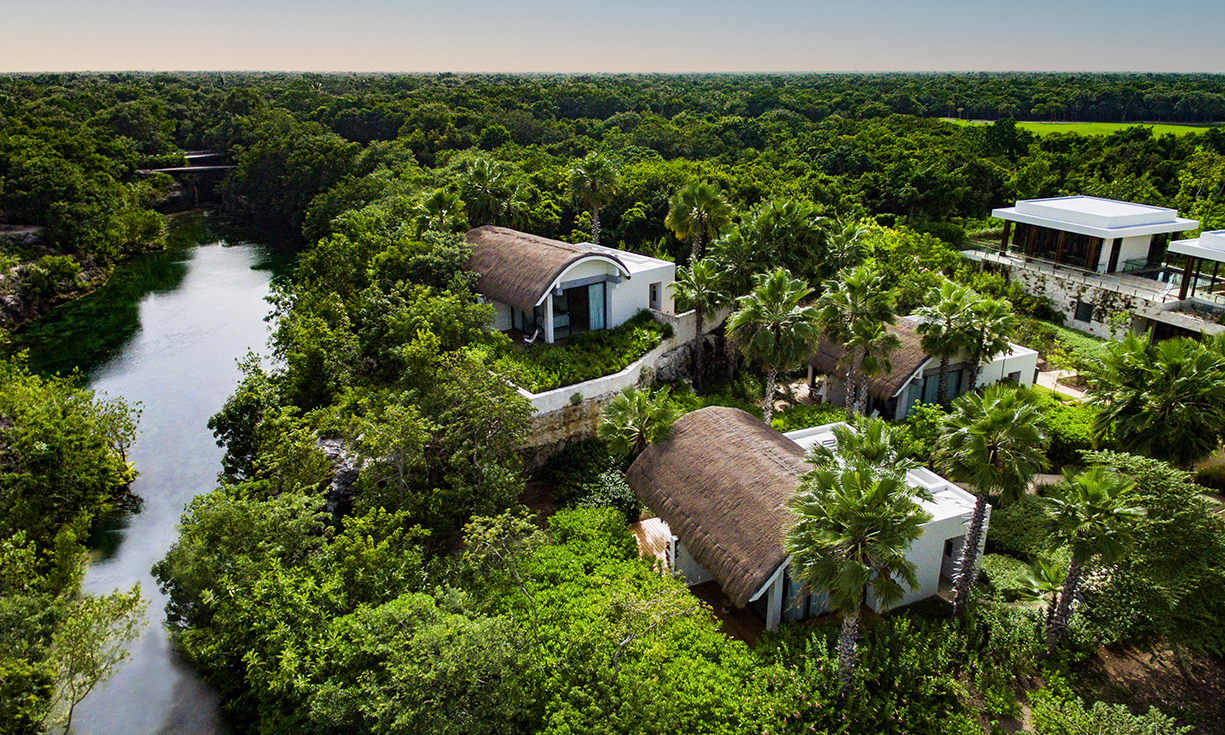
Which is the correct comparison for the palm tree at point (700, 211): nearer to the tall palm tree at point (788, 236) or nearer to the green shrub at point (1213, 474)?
the tall palm tree at point (788, 236)

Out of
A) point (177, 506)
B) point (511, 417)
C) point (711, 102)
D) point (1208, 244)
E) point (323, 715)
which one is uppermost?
point (711, 102)

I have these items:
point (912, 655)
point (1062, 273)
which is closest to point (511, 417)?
point (912, 655)

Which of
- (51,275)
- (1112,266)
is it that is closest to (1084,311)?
(1112,266)

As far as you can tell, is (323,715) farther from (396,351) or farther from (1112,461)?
(1112,461)

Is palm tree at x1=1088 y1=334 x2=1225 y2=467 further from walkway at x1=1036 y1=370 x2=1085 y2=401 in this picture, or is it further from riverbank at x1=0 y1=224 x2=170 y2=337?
riverbank at x1=0 y1=224 x2=170 y2=337

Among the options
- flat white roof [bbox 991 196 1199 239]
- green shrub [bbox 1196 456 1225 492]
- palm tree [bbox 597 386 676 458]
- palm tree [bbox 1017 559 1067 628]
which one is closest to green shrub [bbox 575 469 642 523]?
palm tree [bbox 597 386 676 458]

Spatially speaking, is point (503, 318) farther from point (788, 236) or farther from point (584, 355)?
point (788, 236)

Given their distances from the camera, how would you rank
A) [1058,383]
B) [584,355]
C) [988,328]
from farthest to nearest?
[1058,383] → [584,355] → [988,328]
